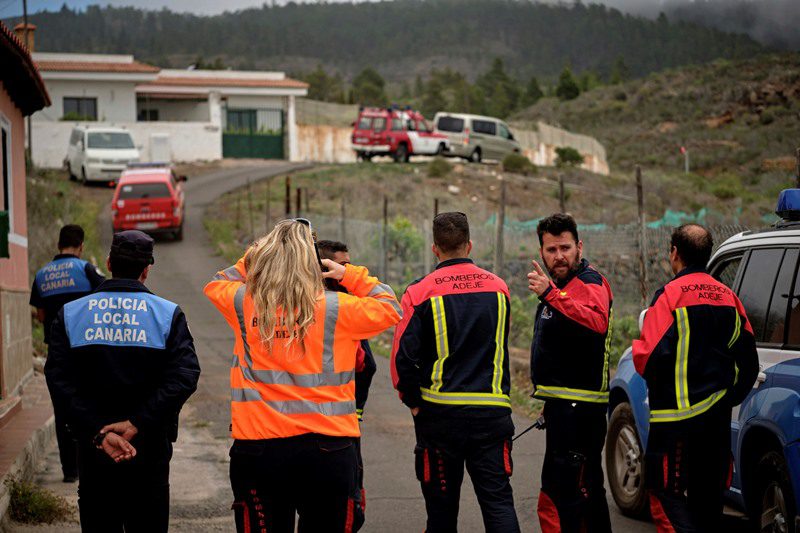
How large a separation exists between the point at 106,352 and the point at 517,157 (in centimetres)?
3884

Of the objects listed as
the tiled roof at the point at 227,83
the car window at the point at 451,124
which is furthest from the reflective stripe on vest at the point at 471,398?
the tiled roof at the point at 227,83

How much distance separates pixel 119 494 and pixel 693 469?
286 centimetres

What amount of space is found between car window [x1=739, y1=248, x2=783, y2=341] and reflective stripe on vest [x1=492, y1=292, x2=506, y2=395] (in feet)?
5.37

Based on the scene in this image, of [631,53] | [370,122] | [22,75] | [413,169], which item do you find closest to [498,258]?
[22,75]

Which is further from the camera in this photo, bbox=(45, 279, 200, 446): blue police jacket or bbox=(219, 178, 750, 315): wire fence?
bbox=(219, 178, 750, 315): wire fence

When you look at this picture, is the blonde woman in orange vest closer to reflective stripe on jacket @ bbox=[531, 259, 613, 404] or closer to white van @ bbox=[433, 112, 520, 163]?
reflective stripe on jacket @ bbox=[531, 259, 613, 404]

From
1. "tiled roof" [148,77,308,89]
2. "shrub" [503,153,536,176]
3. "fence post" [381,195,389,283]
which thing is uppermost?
"tiled roof" [148,77,308,89]

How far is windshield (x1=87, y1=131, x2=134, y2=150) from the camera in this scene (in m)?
36.8

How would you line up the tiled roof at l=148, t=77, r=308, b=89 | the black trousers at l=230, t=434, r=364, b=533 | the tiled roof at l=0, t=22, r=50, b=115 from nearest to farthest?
1. the black trousers at l=230, t=434, r=364, b=533
2. the tiled roof at l=0, t=22, r=50, b=115
3. the tiled roof at l=148, t=77, r=308, b=89

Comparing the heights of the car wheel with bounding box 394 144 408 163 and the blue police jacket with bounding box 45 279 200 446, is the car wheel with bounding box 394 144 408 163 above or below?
above

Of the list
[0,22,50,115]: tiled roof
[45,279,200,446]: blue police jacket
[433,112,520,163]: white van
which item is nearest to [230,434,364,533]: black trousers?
[45,279,200,446]: blue police jacket

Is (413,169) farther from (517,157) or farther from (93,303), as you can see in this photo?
(93,303)

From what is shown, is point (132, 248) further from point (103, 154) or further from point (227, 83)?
point (227, 83)

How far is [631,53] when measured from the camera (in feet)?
512
